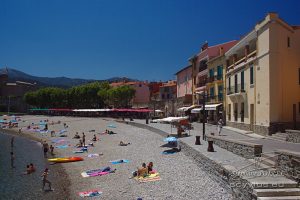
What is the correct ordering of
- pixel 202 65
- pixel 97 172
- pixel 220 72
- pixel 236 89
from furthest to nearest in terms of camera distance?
pixel 202 65, pixel 220 72, pixel 236 89, pixel 97 172

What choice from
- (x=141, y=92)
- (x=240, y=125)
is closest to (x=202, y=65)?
(x=240, y=125)

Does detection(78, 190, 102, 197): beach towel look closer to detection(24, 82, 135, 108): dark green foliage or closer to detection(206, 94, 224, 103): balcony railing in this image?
detection(206, 94, 224, 103): balcony railing

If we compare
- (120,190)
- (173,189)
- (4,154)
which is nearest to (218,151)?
(173,189)

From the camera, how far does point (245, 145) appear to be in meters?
→ 17.8

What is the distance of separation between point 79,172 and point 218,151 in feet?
33.3

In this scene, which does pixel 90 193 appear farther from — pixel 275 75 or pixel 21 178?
pixel 275 75

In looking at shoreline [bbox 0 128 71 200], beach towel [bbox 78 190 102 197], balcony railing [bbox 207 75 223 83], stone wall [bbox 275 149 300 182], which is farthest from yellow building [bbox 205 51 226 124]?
stone wall [bbox 275 149 300 182]

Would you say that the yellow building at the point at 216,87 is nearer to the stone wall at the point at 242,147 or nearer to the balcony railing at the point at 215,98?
the balcony railing at the point at 215,98

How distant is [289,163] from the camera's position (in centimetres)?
1254

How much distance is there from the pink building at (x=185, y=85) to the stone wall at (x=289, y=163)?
4386cm

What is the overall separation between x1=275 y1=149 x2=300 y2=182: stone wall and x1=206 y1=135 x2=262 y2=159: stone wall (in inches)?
124

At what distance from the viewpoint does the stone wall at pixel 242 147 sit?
16641mm

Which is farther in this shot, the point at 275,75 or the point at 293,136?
the point at 275,75

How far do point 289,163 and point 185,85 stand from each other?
166ft
